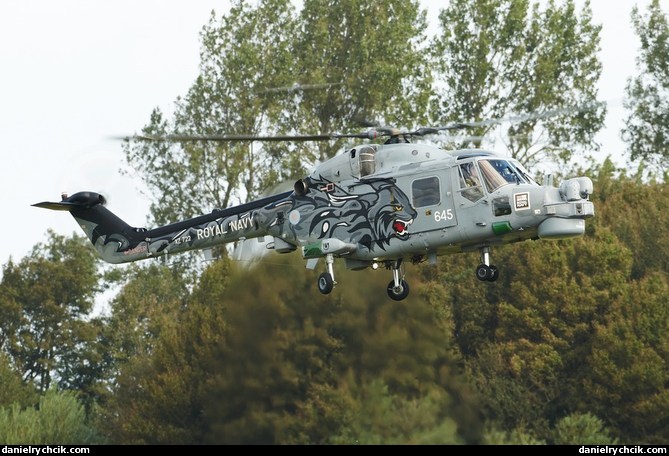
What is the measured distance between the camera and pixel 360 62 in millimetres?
50531

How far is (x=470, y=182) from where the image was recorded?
23547 mm

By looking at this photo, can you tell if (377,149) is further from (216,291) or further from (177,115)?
(177,115)

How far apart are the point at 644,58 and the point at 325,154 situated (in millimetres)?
13902

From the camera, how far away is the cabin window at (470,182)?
77.0 ft

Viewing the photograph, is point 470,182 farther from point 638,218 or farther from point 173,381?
point 638,218

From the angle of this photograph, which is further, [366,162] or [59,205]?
[59,205]

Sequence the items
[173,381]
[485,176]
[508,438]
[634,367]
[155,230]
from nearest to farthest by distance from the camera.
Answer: [485,176] → [155,230] → [508,438] → [173,381] → [634,367]

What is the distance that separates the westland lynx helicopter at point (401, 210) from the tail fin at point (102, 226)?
204 cm

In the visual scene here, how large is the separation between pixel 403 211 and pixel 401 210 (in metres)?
0.05

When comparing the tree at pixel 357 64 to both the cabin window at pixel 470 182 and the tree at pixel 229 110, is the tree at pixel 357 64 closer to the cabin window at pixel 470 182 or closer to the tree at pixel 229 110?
the tree at pixel 229 110

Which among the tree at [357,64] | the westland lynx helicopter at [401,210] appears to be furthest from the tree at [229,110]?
the westland lynx helicopter at [401,210]

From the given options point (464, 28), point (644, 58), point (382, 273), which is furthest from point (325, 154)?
point (382, 273)

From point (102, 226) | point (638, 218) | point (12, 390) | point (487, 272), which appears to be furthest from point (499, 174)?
point (12, 390)

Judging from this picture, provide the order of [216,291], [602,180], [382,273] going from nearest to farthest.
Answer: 1. [382,273]
2. [216,291]
3. [602,180]
